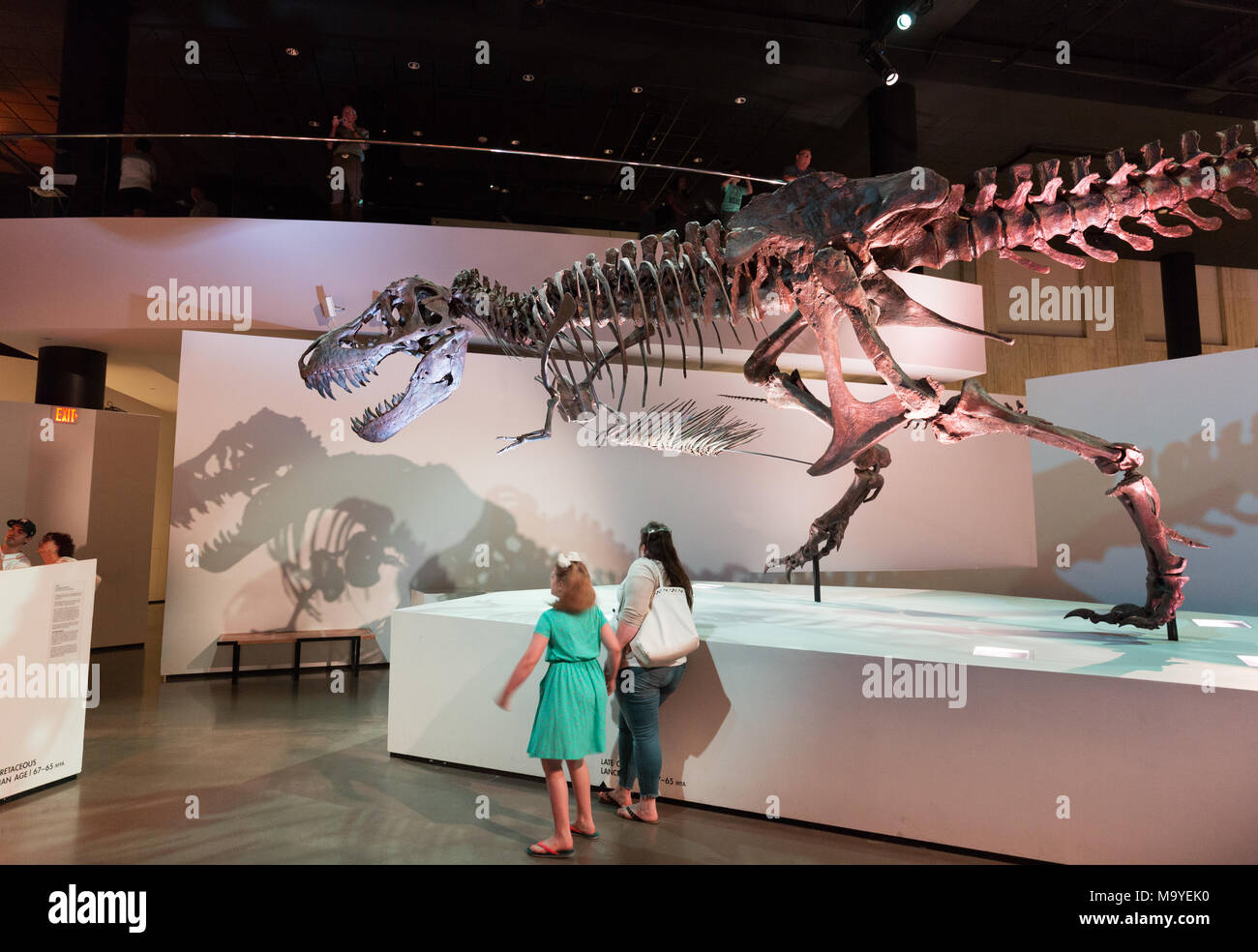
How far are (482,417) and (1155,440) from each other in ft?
19.8

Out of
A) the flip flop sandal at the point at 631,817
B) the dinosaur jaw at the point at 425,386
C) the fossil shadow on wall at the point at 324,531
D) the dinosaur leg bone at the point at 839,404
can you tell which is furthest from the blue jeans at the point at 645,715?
the fossil shadow on wall at the point at 324,531

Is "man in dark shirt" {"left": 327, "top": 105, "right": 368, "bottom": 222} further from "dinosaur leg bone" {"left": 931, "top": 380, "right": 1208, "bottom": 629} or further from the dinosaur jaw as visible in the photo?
"dinosaur leg bone" {"left": 931, "top": 380, "right": 1208, "bottom": 629}

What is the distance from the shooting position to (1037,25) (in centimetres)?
904

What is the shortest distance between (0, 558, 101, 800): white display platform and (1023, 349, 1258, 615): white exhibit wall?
7.21 metres

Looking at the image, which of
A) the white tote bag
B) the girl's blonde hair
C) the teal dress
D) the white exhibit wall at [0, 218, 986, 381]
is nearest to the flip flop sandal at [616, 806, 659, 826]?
the teal dress

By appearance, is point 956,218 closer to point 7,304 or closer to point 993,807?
point 993,807

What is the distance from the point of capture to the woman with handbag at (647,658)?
3641mm

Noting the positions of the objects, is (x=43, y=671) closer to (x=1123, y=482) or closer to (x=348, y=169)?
(x=348, y=169)

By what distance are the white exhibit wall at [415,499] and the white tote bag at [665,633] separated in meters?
4.60

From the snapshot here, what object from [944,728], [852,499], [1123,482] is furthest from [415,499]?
[1123,482]

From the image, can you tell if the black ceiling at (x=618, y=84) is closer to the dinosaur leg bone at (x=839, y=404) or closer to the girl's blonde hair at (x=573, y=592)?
the dinosaur leg bone at (x=839, y=404)

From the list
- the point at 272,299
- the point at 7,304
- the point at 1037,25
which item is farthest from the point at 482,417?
the point at 1037,25

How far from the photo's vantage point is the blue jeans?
3.68m

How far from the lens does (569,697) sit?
3.31 m
